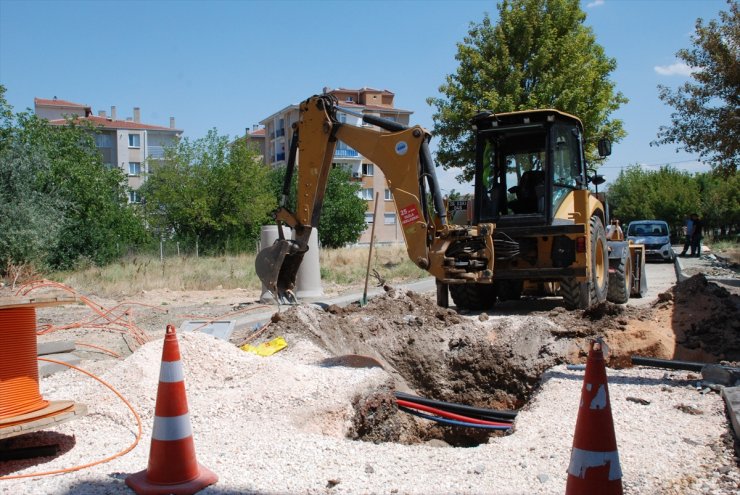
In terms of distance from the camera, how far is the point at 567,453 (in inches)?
170

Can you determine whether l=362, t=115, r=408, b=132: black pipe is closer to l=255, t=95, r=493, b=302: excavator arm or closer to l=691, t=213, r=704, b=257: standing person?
l=255, t=95, r=493, b=302: excavator arm

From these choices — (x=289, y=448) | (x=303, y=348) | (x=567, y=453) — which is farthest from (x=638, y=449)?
(x=303, y=348)

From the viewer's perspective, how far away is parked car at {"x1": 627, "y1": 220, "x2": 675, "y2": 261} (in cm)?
2723

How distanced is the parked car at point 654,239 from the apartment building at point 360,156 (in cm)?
3723

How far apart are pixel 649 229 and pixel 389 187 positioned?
71.7ft

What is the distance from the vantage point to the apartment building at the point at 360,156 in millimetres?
69294

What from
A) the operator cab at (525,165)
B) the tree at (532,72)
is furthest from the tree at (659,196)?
the operator cab at (525,165)

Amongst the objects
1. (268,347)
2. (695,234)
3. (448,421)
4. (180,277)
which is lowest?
(448,421)

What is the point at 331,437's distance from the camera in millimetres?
5020

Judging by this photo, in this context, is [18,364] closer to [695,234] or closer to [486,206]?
[486,206]

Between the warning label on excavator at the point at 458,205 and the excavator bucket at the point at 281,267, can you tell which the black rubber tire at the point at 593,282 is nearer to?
the warning label on excavator at the point at 458,205

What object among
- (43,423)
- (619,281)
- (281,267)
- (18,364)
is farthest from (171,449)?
(619,281)

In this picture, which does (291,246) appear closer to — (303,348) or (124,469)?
(303,348)

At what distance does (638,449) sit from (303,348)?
14.1 ft
